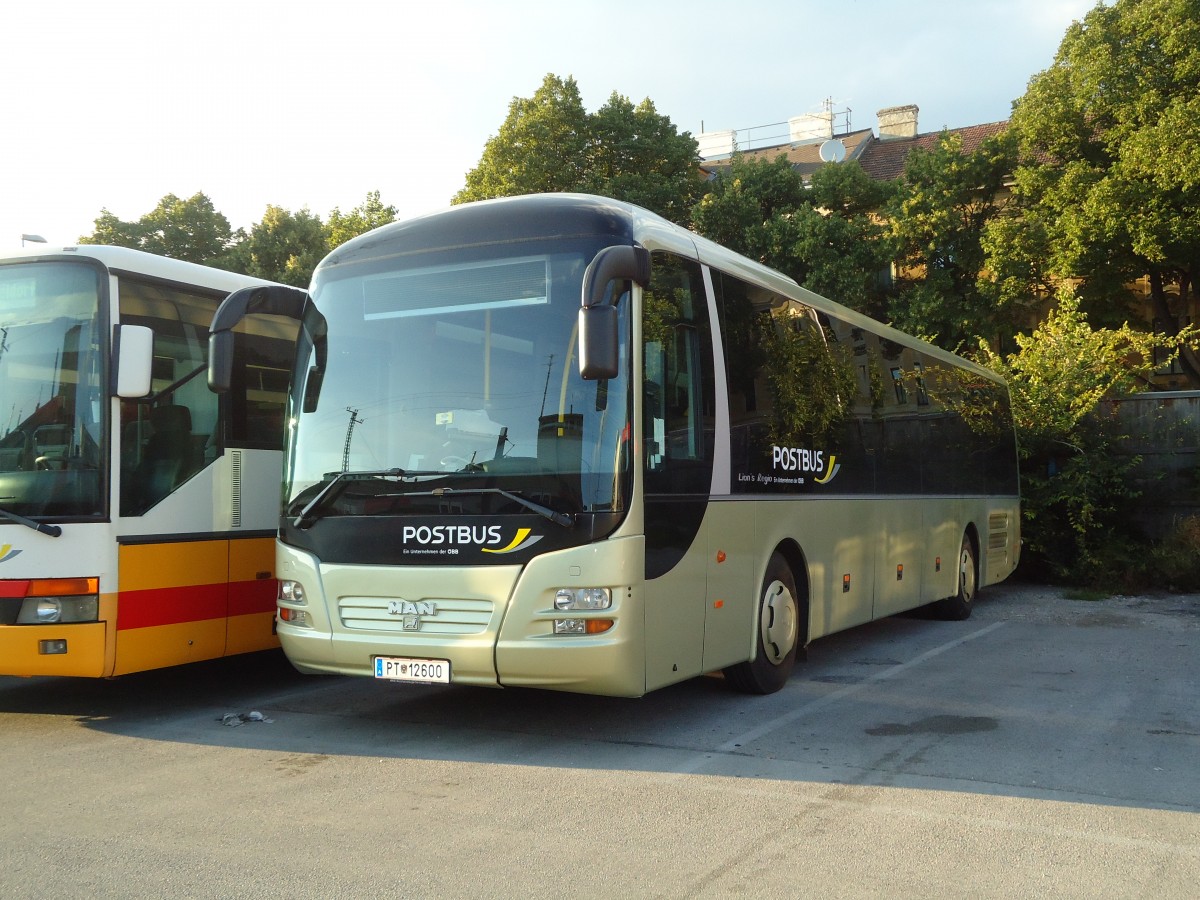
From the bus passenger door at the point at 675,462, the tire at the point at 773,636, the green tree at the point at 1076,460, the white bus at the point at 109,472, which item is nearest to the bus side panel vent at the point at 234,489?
the white bus at the point at 109,472

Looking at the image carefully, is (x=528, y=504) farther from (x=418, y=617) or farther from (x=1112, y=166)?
(x=1112, y=166)

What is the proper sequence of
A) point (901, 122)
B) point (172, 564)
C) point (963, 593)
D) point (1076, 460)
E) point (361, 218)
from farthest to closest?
1. point (901, 122)
2. point (361, 218)
3. point (1076, 460)
4. point (963, 593)
5. point (172, 564)

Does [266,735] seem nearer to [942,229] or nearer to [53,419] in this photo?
[53,419]

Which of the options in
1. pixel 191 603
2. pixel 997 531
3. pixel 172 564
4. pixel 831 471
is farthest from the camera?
pixel 997 531

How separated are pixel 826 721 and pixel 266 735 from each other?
3.59 m

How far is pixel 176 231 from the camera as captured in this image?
4291 centimetres

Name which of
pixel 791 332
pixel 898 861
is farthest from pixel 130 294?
pixel 898 861

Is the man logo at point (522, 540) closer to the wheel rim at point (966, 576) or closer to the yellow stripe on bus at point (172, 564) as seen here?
the yellow stripe on bus at point (172, 564)

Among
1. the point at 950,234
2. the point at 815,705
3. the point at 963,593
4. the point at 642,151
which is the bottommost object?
the point at 815,705

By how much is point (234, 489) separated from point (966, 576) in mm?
9116

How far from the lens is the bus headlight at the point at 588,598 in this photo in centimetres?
659

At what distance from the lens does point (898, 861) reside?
4781mm

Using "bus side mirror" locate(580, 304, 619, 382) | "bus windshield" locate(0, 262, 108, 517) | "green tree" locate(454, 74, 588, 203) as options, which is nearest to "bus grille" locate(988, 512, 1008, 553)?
"bus side mirror" locate(580, 304, 619, 382)

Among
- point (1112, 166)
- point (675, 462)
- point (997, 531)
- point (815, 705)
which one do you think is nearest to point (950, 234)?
point (1112, 166)
